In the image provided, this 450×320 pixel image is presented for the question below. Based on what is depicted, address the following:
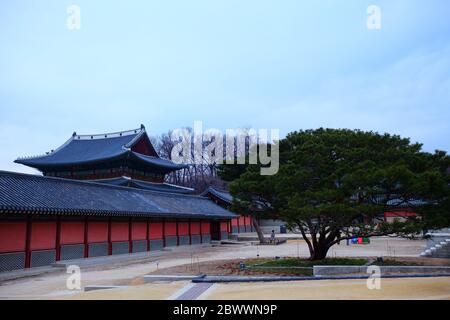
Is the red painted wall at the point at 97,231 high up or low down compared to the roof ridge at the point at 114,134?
down

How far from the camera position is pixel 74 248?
2328cm

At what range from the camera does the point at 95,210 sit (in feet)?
78.8

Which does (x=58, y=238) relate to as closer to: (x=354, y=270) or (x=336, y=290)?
(x=354, y=270)

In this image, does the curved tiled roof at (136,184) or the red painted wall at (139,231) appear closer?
the red painted wall at (139,231)

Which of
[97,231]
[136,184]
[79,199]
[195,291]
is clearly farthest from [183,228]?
[195,291]

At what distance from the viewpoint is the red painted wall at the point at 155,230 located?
3089 cm

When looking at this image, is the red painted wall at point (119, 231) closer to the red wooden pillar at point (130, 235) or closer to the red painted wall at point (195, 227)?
the red wooden pillar at point (130, 235)

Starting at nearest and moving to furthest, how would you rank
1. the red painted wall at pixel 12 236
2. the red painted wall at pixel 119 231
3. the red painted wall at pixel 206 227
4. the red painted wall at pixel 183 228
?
the red painted wall at pixel 12 236, the red painted wall at pixel 119 231, the red painted wall at pixel 183 228, the red painted wall at pixel 206 227

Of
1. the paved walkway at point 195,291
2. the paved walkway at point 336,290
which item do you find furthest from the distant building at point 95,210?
the paved walkway at point 336,290

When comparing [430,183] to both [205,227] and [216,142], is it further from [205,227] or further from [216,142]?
[216,142]

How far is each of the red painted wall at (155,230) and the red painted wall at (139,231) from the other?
65 centimetres

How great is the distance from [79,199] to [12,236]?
5920 mm

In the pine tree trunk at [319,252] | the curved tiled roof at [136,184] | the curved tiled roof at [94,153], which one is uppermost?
the curved tiled roof at [94,153]
